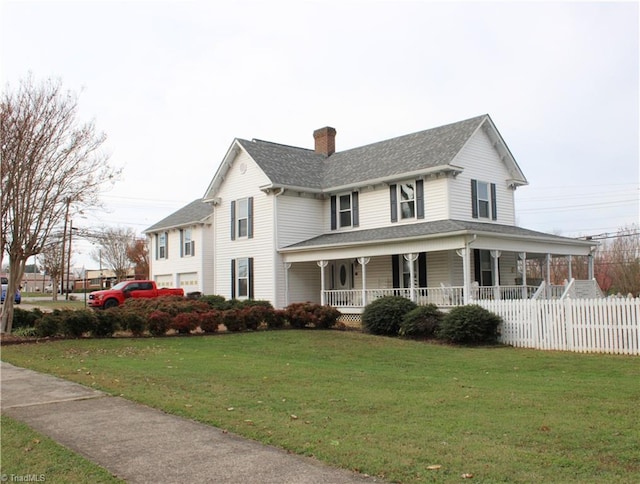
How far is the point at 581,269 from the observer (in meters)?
50.3

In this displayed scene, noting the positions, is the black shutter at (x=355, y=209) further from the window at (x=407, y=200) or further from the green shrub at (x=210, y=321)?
the green shrub at (x=210, y=321)

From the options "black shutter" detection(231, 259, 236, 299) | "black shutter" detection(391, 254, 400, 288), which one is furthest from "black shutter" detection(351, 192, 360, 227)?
"black shutter" detection(231, 259, 236, 299)

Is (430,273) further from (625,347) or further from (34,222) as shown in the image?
(34,222)

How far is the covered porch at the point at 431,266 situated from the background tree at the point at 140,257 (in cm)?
4468

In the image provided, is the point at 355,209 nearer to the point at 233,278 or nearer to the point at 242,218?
the point at 242,218

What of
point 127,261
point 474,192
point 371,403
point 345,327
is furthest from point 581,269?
point 127,261

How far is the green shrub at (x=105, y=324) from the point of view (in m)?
18.7

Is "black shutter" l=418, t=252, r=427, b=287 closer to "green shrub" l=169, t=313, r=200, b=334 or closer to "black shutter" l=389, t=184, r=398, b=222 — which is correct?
"black shutter" l=389, t=184, r=398, b=222

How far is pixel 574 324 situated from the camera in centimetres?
1641

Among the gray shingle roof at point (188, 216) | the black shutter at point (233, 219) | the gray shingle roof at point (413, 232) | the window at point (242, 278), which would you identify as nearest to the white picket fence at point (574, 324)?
the gray shingle roof at point (413, 232)

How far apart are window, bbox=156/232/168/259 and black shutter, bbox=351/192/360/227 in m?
16.3

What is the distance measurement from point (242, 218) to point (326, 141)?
6.95m

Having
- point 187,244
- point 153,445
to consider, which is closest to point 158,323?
point 153,445

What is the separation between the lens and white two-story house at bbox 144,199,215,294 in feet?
117
